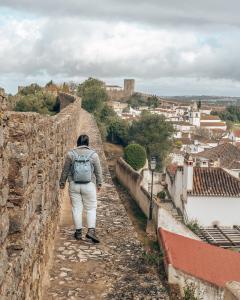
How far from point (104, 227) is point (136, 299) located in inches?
80.1

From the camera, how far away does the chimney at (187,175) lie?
26328 millimetres

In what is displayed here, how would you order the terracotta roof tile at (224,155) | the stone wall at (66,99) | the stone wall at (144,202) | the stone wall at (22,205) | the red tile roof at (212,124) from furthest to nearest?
the red tile roof at (212,124)
the terracotta roof tile at (224,155)
the stone wall at (66,99)
the stone wall at (144,202)
the stone wall at (22,205)

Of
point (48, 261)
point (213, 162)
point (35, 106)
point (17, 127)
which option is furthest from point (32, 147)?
point (213, 162)

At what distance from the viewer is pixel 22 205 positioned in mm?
2906

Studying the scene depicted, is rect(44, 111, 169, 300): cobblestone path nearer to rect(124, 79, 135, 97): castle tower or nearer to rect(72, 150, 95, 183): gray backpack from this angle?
rect(72, 150, 95, 183): gray backpack

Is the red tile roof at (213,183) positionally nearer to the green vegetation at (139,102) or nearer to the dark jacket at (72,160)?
the dark jacket at (72,160)

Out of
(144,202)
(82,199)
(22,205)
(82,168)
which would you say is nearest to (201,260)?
(144,202)

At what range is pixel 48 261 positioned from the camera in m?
4.45

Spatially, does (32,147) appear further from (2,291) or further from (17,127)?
(2,291)

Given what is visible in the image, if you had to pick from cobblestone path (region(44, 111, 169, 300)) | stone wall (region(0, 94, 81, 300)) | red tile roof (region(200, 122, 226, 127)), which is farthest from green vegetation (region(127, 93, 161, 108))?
stone wall (region(0, 94, 81, 300))

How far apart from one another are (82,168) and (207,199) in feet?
74.7

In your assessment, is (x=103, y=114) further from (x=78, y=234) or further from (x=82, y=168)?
(x=82, y=168)

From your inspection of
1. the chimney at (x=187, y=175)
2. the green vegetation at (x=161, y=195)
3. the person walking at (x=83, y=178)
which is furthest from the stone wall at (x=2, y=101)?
the green vegetation at (x=161, y=195)

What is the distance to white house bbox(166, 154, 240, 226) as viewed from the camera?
2672 centimetres
